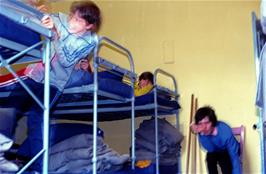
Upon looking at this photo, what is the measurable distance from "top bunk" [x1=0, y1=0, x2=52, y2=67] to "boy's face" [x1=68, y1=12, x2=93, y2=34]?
30cm

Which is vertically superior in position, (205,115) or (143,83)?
(143,83)

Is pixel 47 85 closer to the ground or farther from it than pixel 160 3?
closer to the ground

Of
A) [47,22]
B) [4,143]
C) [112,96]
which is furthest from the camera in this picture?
[112,96]

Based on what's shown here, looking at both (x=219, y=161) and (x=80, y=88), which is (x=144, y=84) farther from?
(x=80, y=88)

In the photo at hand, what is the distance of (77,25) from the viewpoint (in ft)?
6.51

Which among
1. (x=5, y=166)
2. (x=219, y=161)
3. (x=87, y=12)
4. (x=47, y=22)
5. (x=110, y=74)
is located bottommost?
(x=219, y=161)

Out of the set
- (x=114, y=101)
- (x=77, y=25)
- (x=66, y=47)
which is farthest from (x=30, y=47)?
(x=114, y=101)

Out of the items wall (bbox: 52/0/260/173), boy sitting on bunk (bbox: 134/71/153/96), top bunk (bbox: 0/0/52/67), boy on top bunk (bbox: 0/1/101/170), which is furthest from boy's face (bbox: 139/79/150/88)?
top bunk (bbox: 0/0/52/67)

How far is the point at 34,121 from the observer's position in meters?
2.28

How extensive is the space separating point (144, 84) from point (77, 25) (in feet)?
4.40

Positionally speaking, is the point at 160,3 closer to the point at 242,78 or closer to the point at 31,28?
the point at 242,78

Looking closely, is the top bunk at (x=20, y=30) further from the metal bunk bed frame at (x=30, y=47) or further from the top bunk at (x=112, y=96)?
the top bunk at (x=112, y=96)

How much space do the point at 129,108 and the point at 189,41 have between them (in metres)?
1.00

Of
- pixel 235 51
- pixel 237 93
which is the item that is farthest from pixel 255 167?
pixel 235 51
